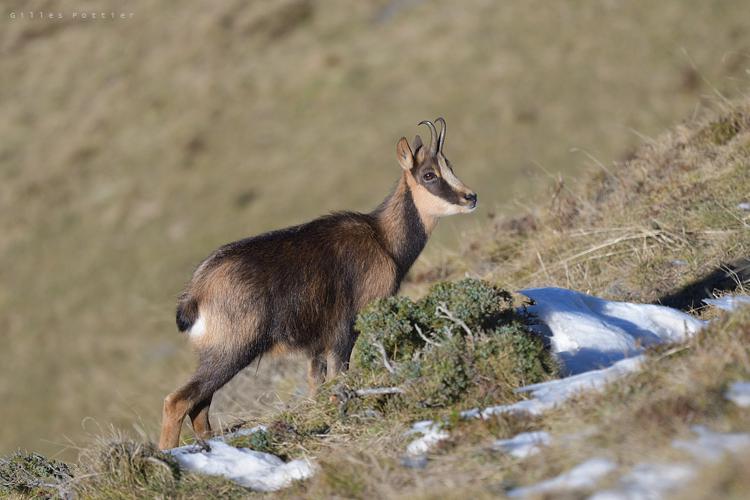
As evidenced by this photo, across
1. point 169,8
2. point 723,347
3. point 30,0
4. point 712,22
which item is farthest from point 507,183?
point 30,0

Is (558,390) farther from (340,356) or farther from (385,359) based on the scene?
(340,356)

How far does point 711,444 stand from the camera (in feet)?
14.6

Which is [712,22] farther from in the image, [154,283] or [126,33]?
[126,33]

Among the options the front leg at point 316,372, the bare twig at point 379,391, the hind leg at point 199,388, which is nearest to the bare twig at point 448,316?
A: the bare twig at point 379,391

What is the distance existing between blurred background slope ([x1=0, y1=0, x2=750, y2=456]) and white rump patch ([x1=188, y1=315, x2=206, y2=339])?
13.4 m

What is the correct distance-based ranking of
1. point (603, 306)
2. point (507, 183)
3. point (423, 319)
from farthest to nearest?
point (507, 183) < point (603, 306) < point (423, 319)

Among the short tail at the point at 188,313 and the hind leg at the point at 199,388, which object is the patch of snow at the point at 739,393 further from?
the short tail at the point at 188,313

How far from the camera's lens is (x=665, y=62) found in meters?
29.3

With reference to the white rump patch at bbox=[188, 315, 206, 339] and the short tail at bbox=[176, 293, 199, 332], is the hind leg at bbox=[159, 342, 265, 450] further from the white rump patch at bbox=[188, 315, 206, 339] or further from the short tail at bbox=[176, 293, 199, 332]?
the short tail at bbox=[176, 293, 199, 332]

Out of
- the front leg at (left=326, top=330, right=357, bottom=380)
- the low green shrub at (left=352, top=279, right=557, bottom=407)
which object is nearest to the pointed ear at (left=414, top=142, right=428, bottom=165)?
the front leg at (left=326, top=330, right=357, bottom=380)

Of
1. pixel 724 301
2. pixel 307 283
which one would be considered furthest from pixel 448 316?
pixel 724 301

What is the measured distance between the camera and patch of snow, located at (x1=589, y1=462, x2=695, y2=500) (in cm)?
421

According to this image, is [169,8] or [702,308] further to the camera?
[169,8]

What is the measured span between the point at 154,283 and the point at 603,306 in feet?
70.7
